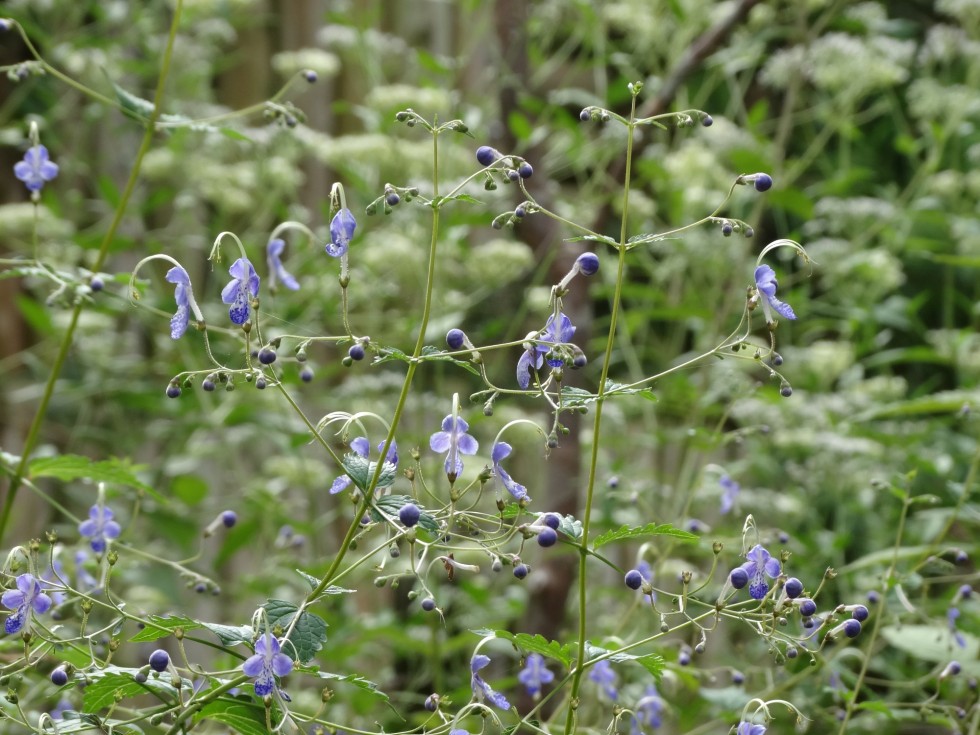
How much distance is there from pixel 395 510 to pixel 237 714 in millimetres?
149

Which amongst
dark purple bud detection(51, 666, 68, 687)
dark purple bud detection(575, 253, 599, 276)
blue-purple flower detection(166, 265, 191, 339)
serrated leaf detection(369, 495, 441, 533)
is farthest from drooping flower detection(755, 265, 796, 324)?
dark purple bud detection(51, 666, 68, 687)

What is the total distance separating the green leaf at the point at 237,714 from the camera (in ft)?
1.99

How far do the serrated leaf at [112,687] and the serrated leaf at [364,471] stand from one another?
0.14 meters

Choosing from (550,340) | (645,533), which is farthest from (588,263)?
(645,533)

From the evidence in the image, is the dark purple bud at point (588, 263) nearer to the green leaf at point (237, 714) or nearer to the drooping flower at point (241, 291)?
the drooping flower at point (241, 291)

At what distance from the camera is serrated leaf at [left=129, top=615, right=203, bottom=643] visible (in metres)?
0.58

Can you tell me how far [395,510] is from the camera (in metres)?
0.58

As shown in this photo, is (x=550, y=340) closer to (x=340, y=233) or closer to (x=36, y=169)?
(x=340, y=233)

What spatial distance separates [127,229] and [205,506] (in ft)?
2.46

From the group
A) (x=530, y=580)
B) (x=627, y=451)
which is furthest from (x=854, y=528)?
(x=530, y=580)

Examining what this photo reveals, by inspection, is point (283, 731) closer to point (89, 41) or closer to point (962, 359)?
point (962, 359)

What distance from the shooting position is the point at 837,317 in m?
2.34

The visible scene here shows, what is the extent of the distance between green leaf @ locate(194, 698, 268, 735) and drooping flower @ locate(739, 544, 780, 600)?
28 cm

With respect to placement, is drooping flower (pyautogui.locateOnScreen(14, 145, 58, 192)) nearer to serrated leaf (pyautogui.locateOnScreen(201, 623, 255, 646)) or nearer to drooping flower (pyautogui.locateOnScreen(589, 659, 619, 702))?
serrated leaf (pyautogui.locateOnScreen(201, 623, 255, 646))
